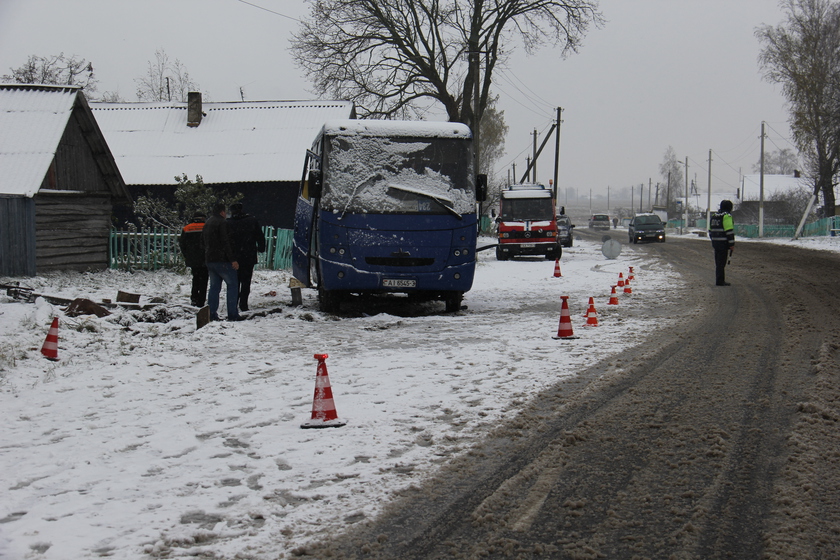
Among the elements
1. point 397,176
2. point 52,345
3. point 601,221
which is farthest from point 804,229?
point 52,345

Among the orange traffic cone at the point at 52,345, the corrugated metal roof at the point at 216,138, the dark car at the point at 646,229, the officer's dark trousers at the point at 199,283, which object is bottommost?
the orange traffic cone at the point at 52,345

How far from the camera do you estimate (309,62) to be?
32312 mm

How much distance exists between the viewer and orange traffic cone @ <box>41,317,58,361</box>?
8.24 meters

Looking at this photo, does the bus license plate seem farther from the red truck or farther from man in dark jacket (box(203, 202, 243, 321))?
the red truck

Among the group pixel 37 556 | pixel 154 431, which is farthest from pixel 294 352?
pixel 37 556

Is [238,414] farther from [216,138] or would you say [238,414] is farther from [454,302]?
[216,138]

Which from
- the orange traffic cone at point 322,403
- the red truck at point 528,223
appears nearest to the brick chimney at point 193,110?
the red truck at point 528,223

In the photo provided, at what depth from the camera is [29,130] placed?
1939cm

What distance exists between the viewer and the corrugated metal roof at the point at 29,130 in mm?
18156

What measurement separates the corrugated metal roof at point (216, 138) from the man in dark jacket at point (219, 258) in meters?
18.6

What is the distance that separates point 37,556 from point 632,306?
1109 cm

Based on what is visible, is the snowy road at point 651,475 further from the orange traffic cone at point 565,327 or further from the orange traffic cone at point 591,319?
the orange traffic cone at point 591,319

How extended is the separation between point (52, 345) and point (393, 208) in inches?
209

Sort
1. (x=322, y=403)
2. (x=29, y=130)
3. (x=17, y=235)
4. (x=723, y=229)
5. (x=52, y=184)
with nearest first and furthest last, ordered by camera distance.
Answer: (x=322, y=403) < (x=723, y=229) < (x=17, y=235) < (x=29, y=130) < (x=52, y=184)
